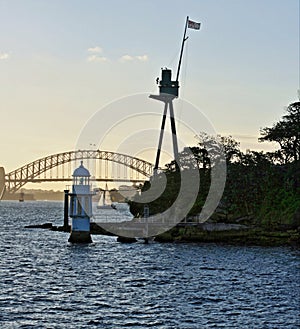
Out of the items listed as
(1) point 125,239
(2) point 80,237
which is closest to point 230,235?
(1) point 125,239

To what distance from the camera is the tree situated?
99500 mm

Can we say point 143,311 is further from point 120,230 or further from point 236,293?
point 120,230

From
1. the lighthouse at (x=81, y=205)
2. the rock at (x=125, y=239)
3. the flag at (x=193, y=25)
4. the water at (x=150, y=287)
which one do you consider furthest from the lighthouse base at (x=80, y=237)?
the flag at (x=193, y=25)

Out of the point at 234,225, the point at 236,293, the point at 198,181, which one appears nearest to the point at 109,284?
the point at 236,293

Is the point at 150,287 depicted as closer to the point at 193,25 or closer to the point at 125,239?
the point at 125,239

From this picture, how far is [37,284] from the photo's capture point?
1768 inches

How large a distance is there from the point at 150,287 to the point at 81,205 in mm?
27514

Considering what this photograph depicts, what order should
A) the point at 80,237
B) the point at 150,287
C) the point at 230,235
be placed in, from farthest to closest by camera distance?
the point at 230,235 < the point at 80,237 < the point at 150,287

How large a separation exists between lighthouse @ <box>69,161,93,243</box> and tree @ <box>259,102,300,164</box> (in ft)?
123

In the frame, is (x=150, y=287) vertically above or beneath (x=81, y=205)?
beneath

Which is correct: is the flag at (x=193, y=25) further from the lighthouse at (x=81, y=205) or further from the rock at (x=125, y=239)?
the lighthouse at (x=81, y=205)

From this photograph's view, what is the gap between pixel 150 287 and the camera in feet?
142

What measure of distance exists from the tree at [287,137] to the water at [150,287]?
3349cm

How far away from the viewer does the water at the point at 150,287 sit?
109ft
